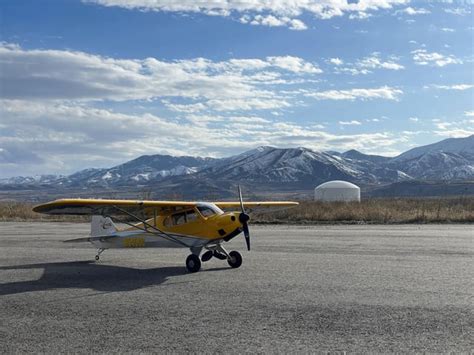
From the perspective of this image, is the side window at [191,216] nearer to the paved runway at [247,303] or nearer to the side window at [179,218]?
the side window at [179,218]

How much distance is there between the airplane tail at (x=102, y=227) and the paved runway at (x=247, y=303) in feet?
2.82

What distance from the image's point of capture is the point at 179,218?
14.2 metres

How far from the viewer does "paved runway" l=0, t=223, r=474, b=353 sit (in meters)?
6.82

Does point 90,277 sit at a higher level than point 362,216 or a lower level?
higher

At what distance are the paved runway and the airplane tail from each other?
0.86 m

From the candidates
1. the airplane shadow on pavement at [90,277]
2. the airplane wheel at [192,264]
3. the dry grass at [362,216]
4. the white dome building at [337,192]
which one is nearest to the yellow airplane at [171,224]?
the airplane wheel at [192,264]

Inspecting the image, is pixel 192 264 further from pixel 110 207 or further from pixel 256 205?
pixel 256 205

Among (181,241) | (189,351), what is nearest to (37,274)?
(181,241)

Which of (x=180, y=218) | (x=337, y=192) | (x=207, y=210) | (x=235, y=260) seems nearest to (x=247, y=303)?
(x=235, y=260)

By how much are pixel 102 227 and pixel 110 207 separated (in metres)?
1.92

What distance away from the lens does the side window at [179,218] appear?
46.4 feet

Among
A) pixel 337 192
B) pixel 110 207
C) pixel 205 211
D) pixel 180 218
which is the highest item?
pixel 110 207

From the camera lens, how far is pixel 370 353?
6203 millimetres

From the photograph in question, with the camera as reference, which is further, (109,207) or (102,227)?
(102,227)
